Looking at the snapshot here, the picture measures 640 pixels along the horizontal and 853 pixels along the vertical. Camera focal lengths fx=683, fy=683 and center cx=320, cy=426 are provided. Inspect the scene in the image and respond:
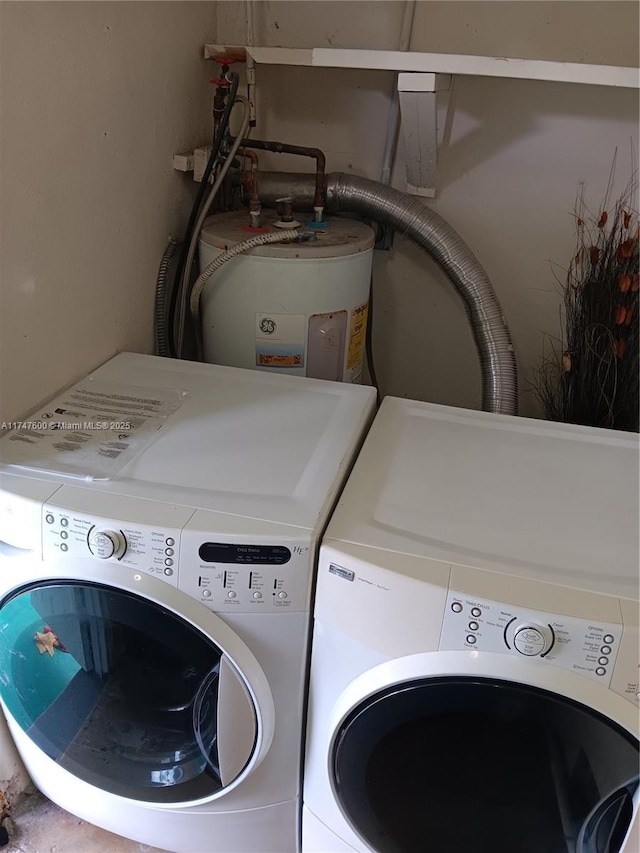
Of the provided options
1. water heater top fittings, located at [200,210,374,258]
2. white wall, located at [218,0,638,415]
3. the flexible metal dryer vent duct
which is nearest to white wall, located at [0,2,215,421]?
water heater top fittings, located at [200,210,374,258]

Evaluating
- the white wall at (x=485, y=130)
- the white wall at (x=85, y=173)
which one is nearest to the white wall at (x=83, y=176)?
the white wall at (x=85, y=173)

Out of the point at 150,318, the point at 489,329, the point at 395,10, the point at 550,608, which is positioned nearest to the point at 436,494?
the point at 550,608

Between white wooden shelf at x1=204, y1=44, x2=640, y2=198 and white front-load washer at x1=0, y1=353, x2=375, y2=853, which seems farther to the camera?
white wooden shelf at x1=204, y1=44, x2=640, y2=198

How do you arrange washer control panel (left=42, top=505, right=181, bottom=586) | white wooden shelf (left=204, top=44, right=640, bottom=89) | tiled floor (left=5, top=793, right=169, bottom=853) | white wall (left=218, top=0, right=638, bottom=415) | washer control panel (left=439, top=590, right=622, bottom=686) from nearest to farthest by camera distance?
washer control panel (left=439, top=590, right=622, bottom=686) → washer control panel (left=42, top=505, right=181, bottom=586) → tiled floor (left=5, top=793, right=169, bottom=853) → white wooden shelf (left=204, top=44, right=640, bottom=89) → white wall (left=218, top=0, right=638, bottom=415)

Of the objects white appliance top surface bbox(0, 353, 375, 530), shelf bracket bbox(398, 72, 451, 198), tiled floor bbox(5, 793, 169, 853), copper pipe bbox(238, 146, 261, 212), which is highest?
shelf bracket bbox(398, 72, 451, 198)

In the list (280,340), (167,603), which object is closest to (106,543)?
(167,603)

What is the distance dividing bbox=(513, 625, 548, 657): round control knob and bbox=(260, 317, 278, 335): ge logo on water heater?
842 mm

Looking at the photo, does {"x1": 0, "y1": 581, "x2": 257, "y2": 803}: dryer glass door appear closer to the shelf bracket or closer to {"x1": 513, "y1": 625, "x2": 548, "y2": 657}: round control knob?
{"x1": 513, "y1": 625, "x2": 548, "y2": 657}: round control knob

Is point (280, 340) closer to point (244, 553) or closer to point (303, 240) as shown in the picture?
point (303, 240)

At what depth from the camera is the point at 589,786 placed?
88cm

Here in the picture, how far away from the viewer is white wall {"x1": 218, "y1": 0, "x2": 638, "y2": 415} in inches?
59.9

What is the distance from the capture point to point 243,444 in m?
1.13

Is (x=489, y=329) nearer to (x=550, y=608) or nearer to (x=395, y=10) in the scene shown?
(x=395, y=10)

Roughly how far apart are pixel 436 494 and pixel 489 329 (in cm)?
69
